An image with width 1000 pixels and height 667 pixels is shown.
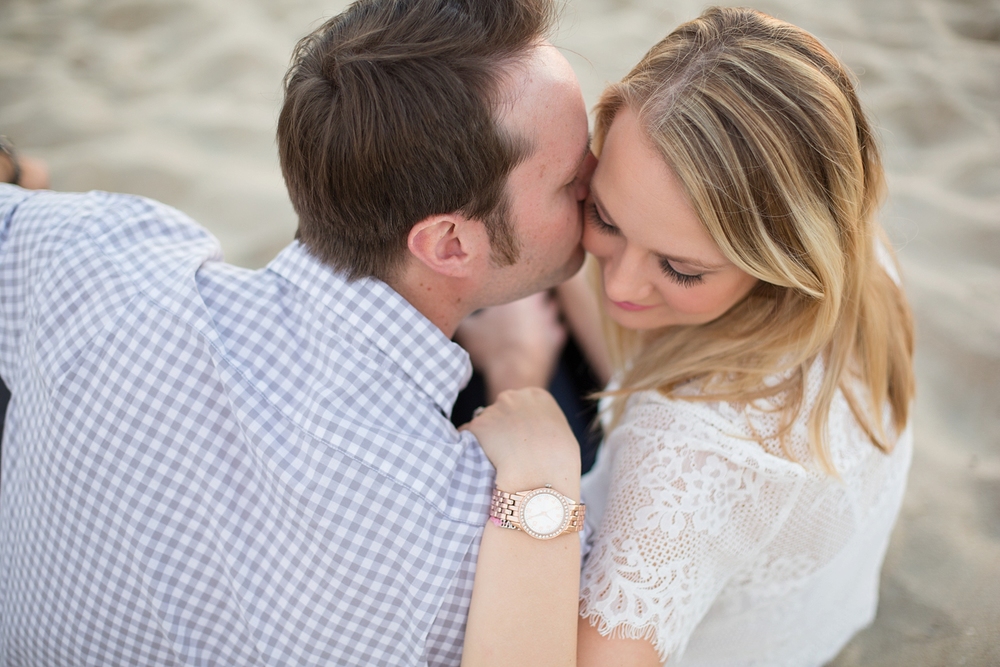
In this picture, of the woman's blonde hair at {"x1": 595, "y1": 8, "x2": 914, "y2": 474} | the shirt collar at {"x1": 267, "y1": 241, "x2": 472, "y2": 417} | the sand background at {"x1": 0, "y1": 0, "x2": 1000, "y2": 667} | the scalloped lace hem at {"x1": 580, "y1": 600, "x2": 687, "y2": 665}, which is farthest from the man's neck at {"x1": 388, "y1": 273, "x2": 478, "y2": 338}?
the sand background at {"x1": 0, "y1": 0, "x2": 1000, "y2": 667}

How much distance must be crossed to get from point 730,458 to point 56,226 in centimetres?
181

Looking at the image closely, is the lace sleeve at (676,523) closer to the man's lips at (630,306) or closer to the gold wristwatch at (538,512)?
the gold wristwatch at (538,512)

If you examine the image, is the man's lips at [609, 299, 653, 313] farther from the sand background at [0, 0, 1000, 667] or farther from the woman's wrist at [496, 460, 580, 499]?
the sand background at [0, 0, 1000, 667]

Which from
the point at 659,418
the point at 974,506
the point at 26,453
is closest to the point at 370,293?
the point at 659,418

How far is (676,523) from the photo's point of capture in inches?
66.2

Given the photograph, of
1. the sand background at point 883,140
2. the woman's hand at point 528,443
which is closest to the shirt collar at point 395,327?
the woman's hand at point 528,443

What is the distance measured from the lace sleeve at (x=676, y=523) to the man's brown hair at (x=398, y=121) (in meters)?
0.72

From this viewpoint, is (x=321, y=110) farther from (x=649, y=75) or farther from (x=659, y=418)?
(x=659, y=418)

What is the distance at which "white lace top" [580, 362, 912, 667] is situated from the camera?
5.48 ft

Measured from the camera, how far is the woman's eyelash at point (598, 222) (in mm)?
2043

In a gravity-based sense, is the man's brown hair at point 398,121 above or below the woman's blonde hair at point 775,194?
above

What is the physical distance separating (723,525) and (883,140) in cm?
302

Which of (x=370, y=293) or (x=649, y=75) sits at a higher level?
(x=649, y=75)

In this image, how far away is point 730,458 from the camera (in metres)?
1.75
